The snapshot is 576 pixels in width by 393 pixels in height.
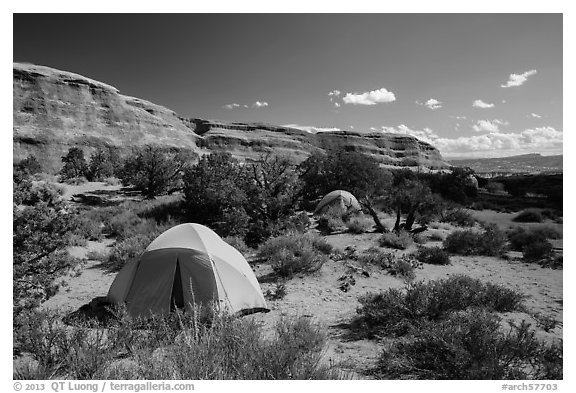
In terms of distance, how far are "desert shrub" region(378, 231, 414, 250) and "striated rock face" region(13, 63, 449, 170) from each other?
6166cm

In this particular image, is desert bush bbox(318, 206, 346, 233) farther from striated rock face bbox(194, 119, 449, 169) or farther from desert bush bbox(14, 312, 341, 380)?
striated rock face bbox(194, 119, 449, 169)

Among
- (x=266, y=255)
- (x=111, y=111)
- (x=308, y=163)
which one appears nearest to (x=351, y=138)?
(x=111, y=111)

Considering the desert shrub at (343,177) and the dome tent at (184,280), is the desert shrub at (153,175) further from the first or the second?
the dome tent at (184,280)

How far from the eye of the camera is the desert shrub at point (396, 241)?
1075 cm

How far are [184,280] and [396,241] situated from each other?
7997 mm

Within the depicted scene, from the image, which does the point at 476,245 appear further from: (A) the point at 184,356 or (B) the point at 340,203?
(A) the point at 184,356

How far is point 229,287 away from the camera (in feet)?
17.8

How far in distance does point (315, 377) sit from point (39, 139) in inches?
3204

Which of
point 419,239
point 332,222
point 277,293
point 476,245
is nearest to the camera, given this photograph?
point 277,293

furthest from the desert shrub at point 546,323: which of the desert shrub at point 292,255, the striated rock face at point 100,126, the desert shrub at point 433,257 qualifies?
the striated rock face at point 100,126

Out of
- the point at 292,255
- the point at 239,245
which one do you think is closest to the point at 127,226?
the point at 239,245

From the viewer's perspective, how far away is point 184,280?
5.32 metres

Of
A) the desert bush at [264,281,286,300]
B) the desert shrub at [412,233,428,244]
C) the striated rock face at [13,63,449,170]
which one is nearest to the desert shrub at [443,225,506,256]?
the desert shrub at [412,233,428,244]

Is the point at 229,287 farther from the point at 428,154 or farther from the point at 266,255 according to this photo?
the point at 428,154
